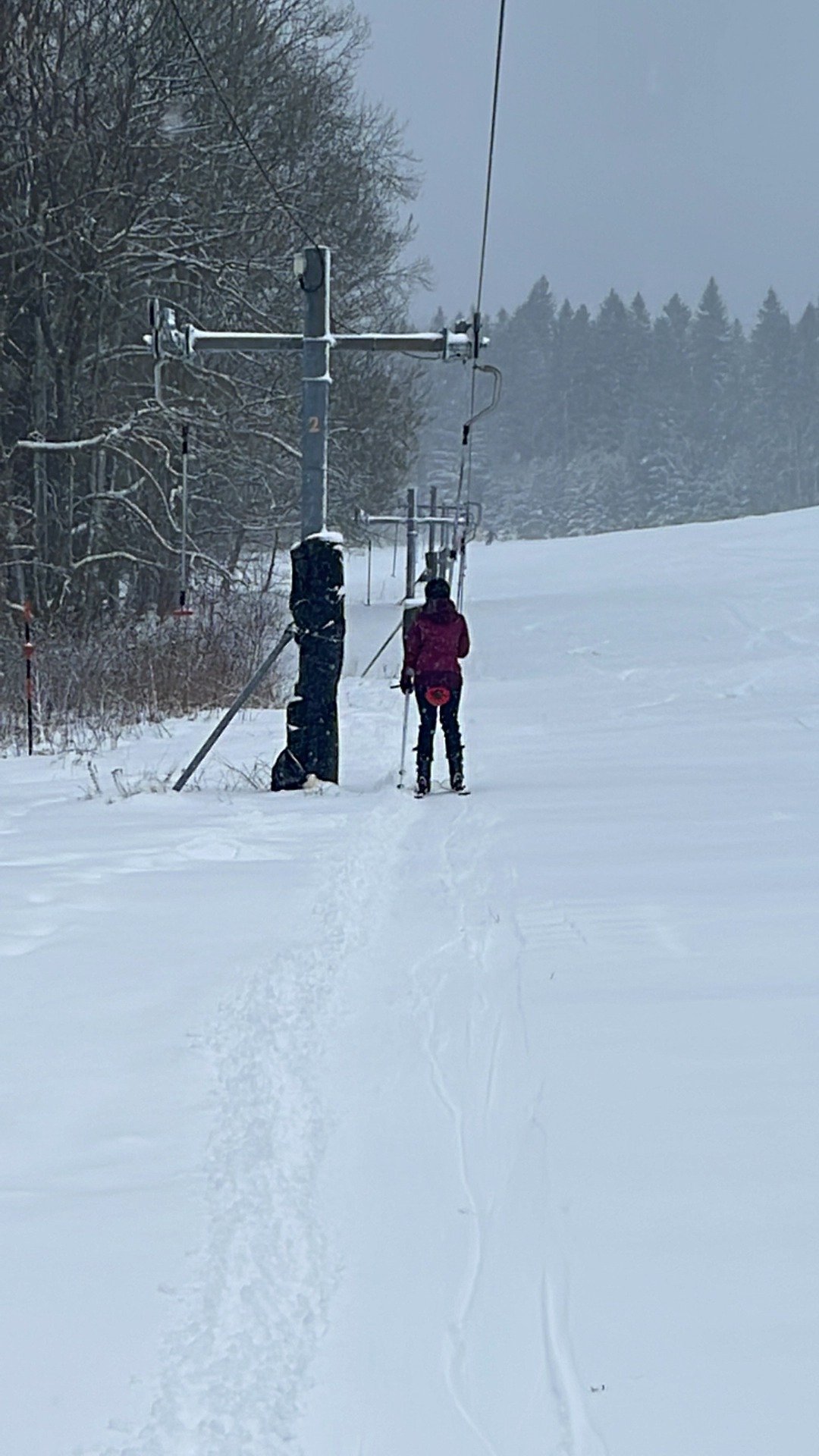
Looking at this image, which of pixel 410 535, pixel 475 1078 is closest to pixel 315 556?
pixel 475 1078

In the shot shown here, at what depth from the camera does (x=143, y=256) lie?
745 inches

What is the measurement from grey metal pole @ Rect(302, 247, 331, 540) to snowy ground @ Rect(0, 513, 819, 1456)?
296 centimetres

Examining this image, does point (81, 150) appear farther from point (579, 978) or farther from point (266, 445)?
point (579, 978)

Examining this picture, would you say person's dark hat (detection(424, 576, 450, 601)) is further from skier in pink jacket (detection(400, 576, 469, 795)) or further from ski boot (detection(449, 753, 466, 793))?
ski boot (detection(449, 753, 466, 793))

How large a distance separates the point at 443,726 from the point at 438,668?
22.7 inches

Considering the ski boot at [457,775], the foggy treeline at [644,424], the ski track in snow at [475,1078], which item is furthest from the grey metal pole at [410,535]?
the foggy treeline at [644,424]

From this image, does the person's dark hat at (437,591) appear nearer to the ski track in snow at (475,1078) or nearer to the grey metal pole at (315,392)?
the grey metal pole at (315,392)

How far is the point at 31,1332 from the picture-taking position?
291 cm

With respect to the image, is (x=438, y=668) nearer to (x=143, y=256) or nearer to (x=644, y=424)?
(x=143, y=256)

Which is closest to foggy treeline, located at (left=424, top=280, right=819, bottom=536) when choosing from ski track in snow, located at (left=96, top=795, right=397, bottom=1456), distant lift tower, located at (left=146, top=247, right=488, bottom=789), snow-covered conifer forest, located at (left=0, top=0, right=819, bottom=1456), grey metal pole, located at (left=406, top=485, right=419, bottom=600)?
grey metal pole, located at (left=406, top=485, right=419, bottom=600)

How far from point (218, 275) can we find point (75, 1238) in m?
17.9

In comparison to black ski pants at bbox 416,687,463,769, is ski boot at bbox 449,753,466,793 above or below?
below

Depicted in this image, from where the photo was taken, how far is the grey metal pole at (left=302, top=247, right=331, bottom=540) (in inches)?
435

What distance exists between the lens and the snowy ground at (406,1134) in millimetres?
2783
